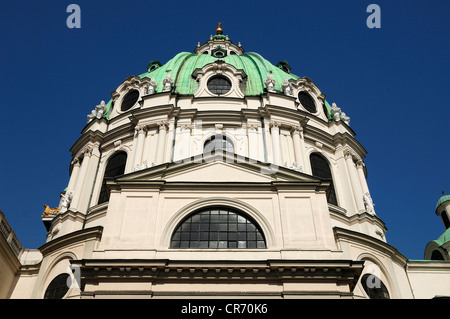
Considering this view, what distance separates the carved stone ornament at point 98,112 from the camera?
31.8m

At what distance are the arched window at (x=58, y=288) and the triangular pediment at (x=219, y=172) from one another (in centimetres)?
687

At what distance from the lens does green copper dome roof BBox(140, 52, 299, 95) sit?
3103cm

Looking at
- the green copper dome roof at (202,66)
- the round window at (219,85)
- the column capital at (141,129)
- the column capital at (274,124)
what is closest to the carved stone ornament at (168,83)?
the green copper dome roof at (202,66)

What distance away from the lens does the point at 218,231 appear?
17.7 m

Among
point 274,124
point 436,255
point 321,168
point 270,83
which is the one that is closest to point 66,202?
point 274,124

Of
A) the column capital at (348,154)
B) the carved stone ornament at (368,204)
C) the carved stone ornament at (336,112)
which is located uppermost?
the carved stone ornament at (336,112)

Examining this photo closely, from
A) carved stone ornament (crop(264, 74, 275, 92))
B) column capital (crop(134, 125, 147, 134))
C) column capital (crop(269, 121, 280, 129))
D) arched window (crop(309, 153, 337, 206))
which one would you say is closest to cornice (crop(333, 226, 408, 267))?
arched window (crop(309, 153, 337, 206))

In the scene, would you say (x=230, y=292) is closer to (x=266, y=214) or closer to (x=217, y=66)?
(x=266, y=214)

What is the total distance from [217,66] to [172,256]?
59.0ft

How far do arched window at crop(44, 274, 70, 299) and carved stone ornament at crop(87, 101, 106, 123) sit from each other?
13538 millimetres

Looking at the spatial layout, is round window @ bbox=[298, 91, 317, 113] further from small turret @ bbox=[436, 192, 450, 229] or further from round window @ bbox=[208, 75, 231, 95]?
small turret @ bbox=[436, 192, 450, 229]

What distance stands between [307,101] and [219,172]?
15.0m

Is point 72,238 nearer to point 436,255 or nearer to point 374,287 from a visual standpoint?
point 374,287

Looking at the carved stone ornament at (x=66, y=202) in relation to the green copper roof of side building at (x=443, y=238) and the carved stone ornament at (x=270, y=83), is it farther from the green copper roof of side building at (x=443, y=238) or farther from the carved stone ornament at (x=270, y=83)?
the green copper roof of side building at (x=443, y=238)
